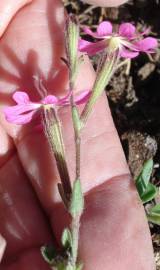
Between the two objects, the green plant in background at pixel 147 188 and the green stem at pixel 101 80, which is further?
the green plant in background at pixel 147 188

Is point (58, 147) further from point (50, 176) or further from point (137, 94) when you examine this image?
point (137, 94)

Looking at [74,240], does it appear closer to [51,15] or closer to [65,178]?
[65,178]

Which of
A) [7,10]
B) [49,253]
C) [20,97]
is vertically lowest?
[49,253]

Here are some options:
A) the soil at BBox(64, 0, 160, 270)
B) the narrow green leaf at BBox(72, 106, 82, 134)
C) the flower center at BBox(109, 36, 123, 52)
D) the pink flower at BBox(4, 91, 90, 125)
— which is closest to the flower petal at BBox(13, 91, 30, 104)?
the pink flower at BBox(4, 91, 90, 125)

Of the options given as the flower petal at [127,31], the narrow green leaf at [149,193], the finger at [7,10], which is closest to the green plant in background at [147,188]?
the narrow green leaf at [149,193]

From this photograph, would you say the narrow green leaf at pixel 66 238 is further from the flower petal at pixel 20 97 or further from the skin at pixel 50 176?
the flower petal at pixel 20 97

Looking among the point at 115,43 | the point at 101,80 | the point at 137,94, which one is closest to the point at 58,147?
the point at 101,80

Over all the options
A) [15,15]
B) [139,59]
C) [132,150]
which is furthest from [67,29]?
[139,59]
